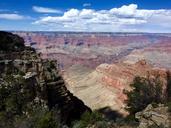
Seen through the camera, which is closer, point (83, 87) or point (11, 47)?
point (11, 47)

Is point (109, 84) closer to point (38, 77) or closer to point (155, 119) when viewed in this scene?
point (38, 77)

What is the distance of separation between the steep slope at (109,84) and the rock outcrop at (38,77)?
4316cm

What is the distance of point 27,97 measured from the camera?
44.5 m

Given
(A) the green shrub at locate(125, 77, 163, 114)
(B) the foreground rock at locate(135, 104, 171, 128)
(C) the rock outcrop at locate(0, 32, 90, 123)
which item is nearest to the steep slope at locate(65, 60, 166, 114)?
(A) the green shrub at locate(125, 77, 163, 114)

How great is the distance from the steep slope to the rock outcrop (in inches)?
1699

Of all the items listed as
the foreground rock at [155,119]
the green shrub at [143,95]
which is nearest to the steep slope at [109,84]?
the green shrub at [143,95]

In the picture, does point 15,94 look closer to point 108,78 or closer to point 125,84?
point 125,84

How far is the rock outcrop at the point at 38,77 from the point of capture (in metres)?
47.2

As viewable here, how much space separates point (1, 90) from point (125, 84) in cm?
8822

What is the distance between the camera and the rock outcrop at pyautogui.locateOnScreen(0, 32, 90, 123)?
1859 inches

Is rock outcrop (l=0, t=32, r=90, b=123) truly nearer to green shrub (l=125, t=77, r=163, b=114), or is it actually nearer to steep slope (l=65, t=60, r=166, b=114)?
green shrub (l=125, t=77, r=163, b=114)

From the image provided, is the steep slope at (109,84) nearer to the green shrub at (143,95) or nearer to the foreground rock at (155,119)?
the green shrub at (143,95)

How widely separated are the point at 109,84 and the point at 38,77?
9761 centimetres

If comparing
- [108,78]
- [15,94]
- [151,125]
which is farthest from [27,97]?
[108,78]
